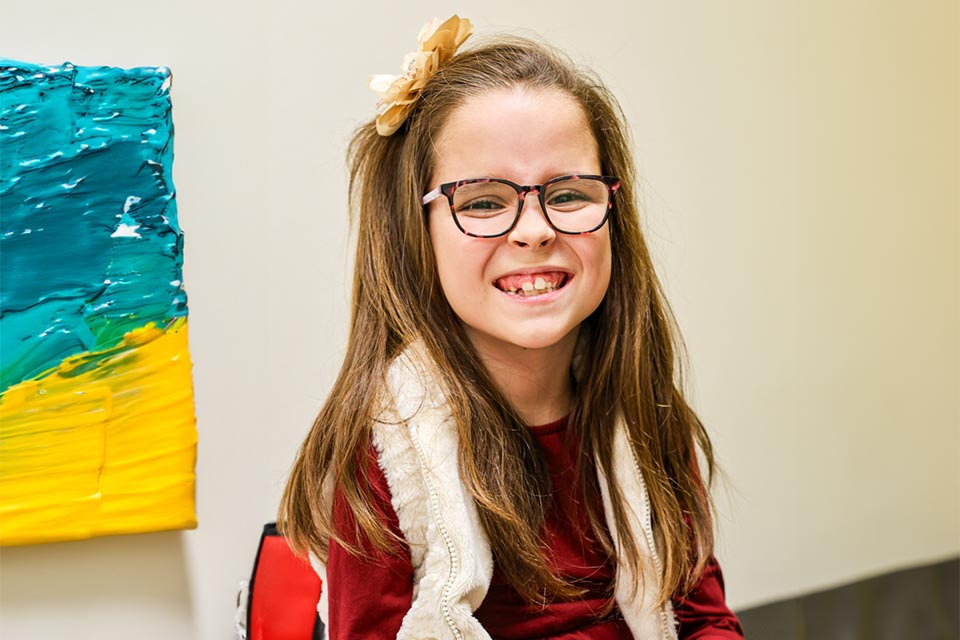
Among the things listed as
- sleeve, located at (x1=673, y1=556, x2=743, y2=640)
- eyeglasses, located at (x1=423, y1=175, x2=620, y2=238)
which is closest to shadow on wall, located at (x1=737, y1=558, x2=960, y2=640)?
sleeve, located at (x1=673, y1=556, x2=743, y2=640)

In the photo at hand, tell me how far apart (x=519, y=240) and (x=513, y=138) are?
0.10 meters

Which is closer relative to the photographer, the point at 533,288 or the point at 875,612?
the point at 533,288

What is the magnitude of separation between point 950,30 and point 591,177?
5.21ft

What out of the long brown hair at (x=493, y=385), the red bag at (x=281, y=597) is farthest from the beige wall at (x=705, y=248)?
the long brown hair at (x=493, y=385)

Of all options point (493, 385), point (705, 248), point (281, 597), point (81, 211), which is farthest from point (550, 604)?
point (705, 248)

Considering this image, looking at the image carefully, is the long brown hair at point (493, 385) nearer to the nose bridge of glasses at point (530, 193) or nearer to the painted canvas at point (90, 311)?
the nose bridge of glasses at point (530, 193)

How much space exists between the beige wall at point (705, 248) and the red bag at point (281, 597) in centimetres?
11

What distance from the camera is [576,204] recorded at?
0.98 meters

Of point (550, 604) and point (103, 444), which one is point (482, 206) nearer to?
point (550, 604)

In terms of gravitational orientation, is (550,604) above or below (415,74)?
below

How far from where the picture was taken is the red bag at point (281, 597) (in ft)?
4.25

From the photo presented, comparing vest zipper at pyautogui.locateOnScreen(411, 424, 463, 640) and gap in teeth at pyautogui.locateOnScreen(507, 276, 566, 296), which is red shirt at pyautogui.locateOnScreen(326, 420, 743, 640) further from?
gap in teeth at pyautogui.locateOnScreen(507, 276, 566, 296)

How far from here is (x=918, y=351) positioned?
216cm

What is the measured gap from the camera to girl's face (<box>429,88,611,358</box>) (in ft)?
3.14
